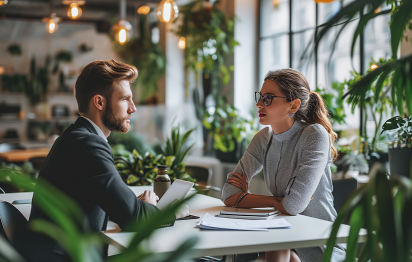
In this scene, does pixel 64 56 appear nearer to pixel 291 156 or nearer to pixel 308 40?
pixel 308 40

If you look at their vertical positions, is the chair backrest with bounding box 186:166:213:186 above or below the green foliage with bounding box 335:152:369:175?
below

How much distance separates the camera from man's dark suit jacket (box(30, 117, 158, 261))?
5.42 feet

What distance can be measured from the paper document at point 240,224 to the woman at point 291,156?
0.81 feet

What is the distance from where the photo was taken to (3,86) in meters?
8.50

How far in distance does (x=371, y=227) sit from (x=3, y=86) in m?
8.81

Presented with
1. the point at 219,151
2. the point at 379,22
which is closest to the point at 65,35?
the point at 219,151

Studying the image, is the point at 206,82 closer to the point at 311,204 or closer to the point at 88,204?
the point at 311,204

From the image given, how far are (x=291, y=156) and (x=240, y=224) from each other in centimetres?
71

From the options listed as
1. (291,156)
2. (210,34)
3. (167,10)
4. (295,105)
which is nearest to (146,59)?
(210,34)

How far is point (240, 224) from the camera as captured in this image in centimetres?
179

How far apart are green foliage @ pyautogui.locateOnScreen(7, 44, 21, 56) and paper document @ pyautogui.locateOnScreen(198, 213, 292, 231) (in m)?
8.01

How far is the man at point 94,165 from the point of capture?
1656 millimetres

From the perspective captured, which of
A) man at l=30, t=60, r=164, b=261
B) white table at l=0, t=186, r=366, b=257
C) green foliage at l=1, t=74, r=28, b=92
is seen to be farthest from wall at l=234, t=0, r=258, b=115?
green foliage at l=1, t=74, r=28, b=92

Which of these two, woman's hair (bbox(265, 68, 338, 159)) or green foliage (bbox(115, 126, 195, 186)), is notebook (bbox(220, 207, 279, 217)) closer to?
woman's hair (bbox(265, 68, 338, 159))
